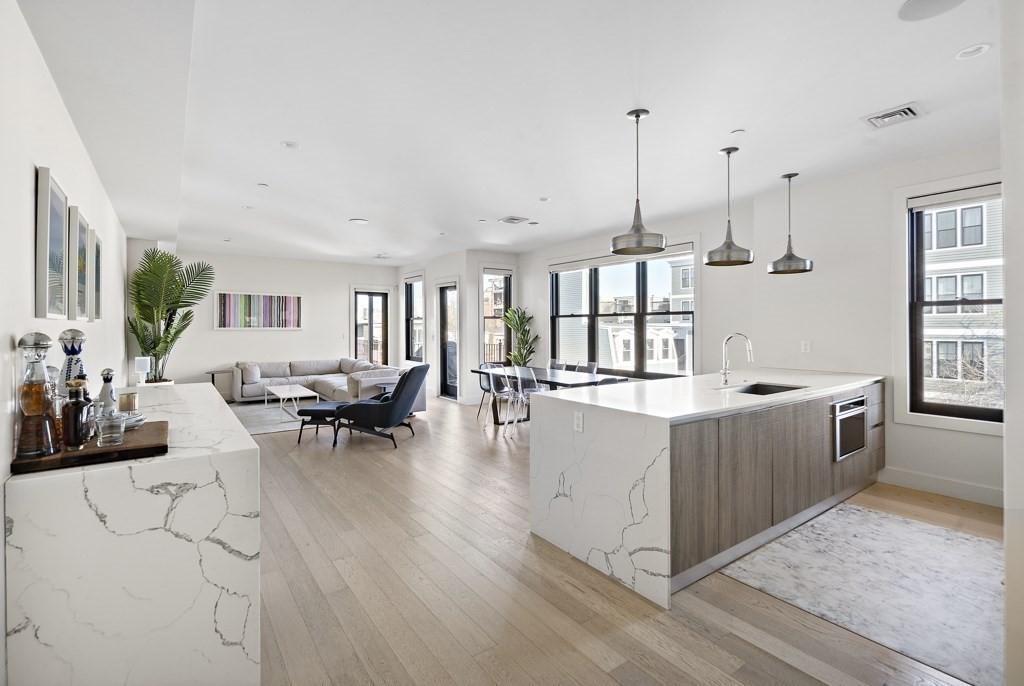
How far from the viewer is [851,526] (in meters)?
3.25

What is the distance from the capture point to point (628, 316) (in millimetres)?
6781

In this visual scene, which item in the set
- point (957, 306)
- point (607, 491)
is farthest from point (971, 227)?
point (607, 491)

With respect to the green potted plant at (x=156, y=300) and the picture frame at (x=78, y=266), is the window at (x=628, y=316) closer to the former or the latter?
the green potted plant at (x=156, y=300)

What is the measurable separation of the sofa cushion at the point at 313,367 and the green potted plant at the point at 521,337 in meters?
3.59

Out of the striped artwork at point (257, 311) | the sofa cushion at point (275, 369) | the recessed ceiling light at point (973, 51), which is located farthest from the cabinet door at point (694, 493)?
the striped artwork at point (257, 311)

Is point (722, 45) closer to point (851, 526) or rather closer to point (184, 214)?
point (851, 526)

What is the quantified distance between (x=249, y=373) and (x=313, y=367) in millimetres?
1227

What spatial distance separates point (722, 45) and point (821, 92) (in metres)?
0.87

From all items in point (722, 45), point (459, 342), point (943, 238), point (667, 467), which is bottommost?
point (667, 467)

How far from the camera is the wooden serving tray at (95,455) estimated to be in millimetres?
1507

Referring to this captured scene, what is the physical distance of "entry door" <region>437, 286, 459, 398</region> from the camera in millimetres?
8859

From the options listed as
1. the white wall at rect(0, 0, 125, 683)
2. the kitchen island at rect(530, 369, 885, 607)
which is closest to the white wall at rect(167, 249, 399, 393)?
the white wall at rect(0, 0, 125, 683)

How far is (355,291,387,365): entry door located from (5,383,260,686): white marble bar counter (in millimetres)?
8885

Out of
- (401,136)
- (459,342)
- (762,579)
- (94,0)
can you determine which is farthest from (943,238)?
(459,342)
